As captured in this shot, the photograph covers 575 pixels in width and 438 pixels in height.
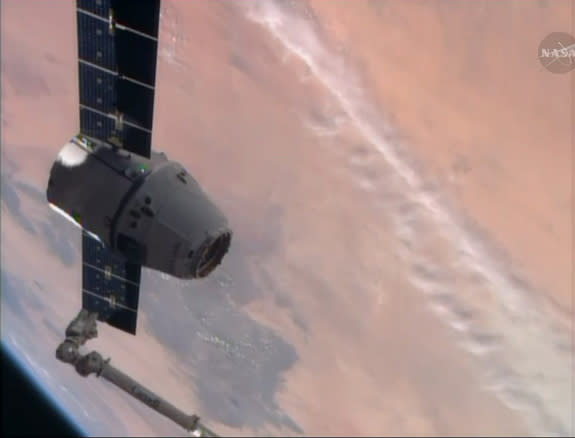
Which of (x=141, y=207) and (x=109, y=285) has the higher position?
(x=141, y=207)

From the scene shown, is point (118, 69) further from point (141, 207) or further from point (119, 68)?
point (141, 207)

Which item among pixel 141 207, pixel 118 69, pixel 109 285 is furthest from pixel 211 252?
pixel 118 69

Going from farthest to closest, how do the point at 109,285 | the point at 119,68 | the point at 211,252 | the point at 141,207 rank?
1. the point at 109,285
2. the point at 211,252
3. the point at 119,68
4. the point at 141,207

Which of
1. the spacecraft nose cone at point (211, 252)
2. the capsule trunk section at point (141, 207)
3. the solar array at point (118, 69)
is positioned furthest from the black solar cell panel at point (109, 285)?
the solar array at point (118, 69)

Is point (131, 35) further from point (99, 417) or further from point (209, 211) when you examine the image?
point (99, 417)

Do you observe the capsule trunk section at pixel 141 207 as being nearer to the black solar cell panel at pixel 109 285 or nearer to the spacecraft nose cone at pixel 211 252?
the spacecraft nose cone at pixel 211 252

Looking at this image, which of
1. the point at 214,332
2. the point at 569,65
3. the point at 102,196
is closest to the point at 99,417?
the point at 214,332

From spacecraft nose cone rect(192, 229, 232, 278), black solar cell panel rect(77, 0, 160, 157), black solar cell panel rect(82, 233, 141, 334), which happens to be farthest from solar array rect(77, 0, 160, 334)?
black solar cell panel rect(82, 233, 141, 334)
